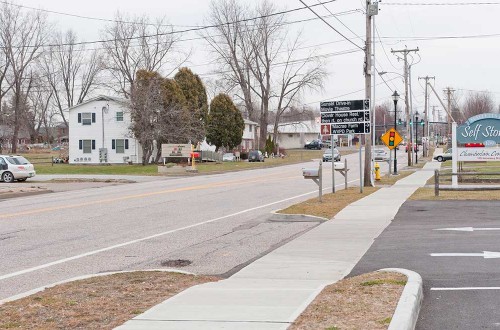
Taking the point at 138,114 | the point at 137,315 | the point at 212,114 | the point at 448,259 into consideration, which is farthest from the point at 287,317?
the point at 212,114

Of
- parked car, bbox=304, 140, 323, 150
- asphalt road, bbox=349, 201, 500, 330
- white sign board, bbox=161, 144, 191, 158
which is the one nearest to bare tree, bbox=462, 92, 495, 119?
parked car, bbox=304, 140, 323, 150

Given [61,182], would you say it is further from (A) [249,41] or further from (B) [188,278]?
(A) [249,41]

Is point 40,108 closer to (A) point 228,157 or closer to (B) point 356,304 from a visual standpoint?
(A) point 228,157

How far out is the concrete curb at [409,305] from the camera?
622cm

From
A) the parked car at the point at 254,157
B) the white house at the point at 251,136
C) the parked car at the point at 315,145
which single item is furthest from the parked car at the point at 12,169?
the parked car at the point at 315,145

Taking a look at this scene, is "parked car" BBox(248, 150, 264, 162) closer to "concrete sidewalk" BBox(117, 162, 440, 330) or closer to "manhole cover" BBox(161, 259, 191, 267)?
"concrete sidewalk" BBox(117, 162, 440, 330)

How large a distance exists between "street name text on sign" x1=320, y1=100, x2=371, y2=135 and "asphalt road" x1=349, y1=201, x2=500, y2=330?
6025 millimetres

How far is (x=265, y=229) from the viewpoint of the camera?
1603 centimetres

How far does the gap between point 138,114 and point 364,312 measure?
5259 centimetres

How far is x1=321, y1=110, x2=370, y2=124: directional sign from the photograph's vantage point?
24.6 m

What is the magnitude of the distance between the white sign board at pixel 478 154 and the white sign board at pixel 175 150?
113 ft

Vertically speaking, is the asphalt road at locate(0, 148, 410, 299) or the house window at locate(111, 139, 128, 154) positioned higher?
the house window at locate(111, 139, 128, 154)

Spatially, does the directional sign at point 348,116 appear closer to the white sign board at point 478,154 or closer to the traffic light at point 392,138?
the white sign board at point 478,154

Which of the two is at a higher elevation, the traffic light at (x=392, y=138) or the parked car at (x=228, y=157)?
the traffic light at (x=392, y=138)
